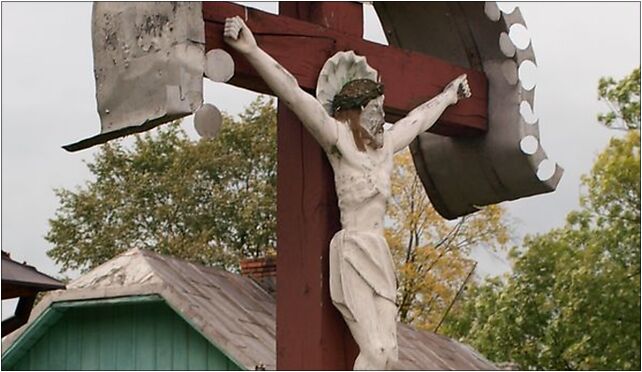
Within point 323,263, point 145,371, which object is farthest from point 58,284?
point 145,371

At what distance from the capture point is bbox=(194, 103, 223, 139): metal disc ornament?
3729 mm

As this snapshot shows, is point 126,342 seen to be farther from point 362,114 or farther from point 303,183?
point 362,114

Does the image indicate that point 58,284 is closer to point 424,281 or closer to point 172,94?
point 172,94

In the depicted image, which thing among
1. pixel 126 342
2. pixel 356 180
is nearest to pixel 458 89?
pixel 356 180

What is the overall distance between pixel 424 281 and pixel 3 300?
13.0 m

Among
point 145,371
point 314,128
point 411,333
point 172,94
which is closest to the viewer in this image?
point 172,94

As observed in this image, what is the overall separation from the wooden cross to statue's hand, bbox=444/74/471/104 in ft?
0.81

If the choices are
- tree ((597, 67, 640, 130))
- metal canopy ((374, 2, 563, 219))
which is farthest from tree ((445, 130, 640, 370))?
metal canopy ((374, 2, 563, 219))

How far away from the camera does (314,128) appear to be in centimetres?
405

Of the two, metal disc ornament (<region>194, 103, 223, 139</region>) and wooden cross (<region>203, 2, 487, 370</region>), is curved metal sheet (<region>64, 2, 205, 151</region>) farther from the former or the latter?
wooden cross (<region>203, 2, 487, 370</region>)

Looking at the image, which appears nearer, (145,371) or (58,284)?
(58,284)

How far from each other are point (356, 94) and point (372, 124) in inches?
4.1

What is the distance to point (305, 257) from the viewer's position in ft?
13.6

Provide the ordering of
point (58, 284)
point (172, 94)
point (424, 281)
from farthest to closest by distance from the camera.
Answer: point (424, 281)
point (58, 284)
point (172, 94)
